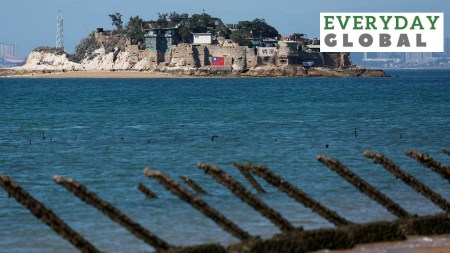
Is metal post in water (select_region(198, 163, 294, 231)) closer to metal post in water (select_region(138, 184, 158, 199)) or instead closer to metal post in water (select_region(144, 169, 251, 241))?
metal post in water (select_region(144, 169, 251, 241))

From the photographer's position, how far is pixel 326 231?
49.1 ft

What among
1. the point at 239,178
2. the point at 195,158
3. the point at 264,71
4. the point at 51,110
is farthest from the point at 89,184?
the point at 264,71

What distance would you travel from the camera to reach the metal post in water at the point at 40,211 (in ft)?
40.9

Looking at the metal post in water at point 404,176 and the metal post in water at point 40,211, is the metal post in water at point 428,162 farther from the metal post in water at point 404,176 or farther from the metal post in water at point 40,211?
the metal post in water at point 40,211

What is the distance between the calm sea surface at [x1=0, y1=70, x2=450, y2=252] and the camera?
18.8m

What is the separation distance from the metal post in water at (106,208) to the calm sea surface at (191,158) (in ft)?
9.06

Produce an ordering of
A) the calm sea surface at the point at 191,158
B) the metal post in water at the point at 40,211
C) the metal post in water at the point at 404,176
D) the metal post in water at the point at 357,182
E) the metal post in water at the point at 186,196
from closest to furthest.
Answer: the metal post in water at the point at 40,211 < the metal post in water at the point at 186,196 < the metal post in water at the point at 357,182 < the metal post in water at the point at 404,176 < the calm sea surface at the point at 191,158

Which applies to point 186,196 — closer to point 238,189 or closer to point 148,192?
point 238,189

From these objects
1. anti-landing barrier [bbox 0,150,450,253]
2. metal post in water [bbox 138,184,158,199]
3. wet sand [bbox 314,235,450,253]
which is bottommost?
metal post in water [bbox 138,184,158,199]

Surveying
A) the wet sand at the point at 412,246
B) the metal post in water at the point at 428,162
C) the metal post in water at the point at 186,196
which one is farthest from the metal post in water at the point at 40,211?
the metal post in water at the point at 428,162

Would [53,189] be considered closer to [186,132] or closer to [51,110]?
[186,132]

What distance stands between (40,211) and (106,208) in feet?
2.91

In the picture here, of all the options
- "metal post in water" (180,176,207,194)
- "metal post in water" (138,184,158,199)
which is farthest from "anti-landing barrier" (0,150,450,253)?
"metal post in water" (138,184,158,199)

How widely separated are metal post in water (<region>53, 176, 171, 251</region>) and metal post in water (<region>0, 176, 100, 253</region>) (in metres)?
0.44
